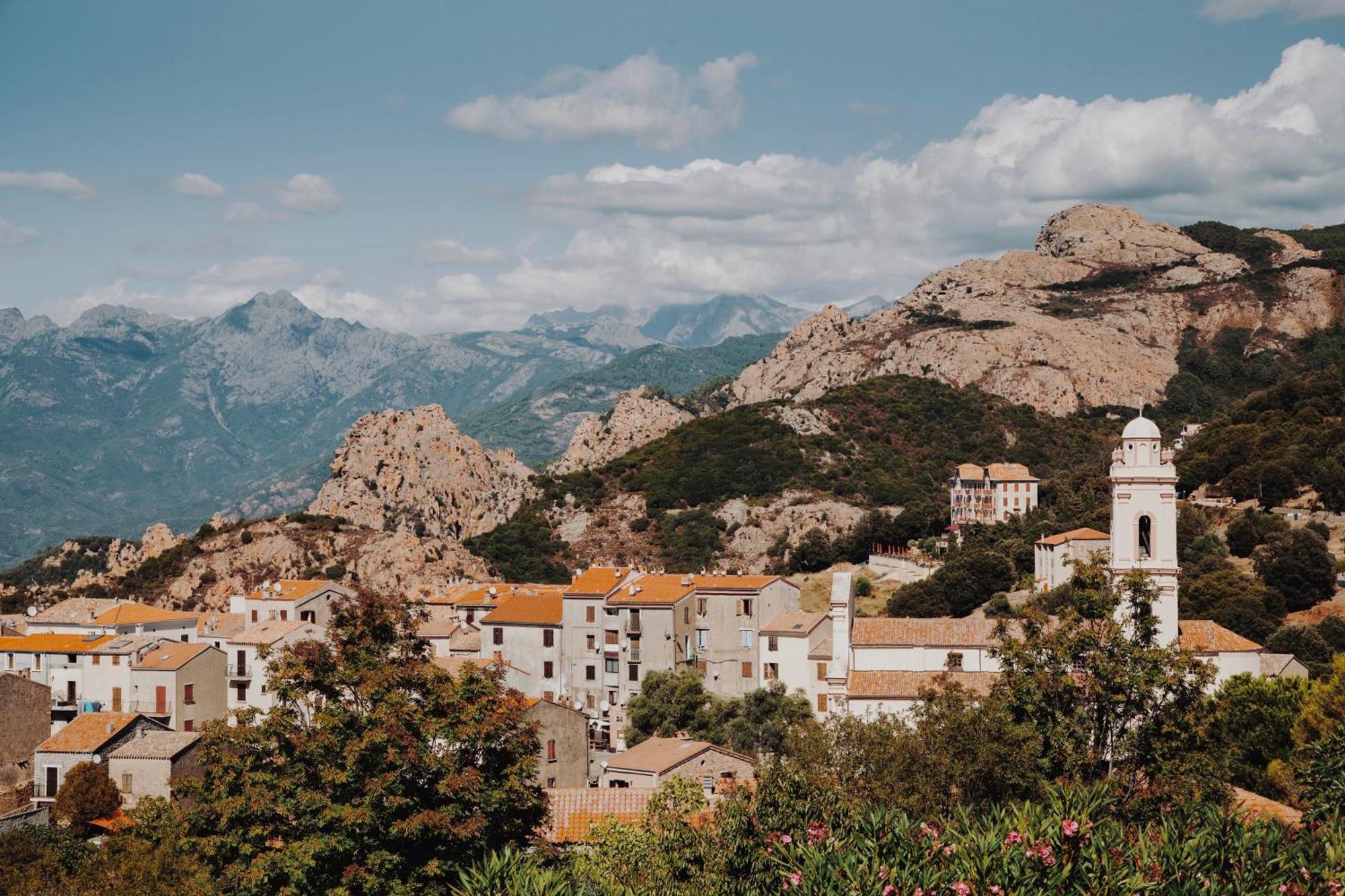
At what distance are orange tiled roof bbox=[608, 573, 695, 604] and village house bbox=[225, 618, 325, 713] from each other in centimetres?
1458

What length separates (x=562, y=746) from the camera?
157ft

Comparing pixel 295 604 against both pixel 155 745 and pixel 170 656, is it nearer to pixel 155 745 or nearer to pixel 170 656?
pixel 170 656

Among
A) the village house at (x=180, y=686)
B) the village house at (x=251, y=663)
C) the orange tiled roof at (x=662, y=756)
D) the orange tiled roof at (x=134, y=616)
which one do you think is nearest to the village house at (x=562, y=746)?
the orange tiled roof at (x=662, y=756)

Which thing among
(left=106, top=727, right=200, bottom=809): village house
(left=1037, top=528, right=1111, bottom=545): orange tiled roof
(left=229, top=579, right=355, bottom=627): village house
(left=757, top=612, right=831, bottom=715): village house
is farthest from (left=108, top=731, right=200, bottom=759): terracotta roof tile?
(left=1037, top=528, right=1111, bottom=545): orange tiled roof

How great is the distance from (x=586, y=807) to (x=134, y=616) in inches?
1724

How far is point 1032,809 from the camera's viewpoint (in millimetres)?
26219

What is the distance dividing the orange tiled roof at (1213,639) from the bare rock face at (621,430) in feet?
354

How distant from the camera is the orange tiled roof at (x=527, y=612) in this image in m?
64.9

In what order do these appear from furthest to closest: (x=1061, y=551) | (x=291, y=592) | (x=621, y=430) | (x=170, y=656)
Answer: (x=621, y=430), (x=1061, y=551), (x=291, y=592), (x=170, y=656)

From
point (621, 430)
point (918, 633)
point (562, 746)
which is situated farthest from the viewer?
point (621, 430)

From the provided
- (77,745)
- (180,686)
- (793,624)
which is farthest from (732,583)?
(77,745)

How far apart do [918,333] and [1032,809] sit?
16244 cm

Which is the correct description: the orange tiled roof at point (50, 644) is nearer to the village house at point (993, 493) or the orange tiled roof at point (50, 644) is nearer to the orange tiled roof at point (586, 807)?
the orange tiled roof at point (586, 807)

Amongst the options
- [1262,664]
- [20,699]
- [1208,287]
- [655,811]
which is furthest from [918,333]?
[655,811]
